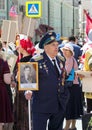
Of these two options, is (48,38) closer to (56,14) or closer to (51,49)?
(51,49)

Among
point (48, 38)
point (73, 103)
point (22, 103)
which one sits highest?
point (48, 38)

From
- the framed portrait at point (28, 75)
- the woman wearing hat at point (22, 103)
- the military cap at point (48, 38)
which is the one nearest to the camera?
the framed portrait at point (28, 75)

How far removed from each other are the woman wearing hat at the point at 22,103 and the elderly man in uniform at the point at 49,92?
1.24m

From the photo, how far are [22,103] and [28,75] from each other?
4.73 ft

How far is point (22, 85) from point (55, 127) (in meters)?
0.69

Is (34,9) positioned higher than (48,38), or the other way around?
(34,9)

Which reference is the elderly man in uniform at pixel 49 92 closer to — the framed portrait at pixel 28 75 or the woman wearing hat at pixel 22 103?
the framed portrait at pixel 28 75

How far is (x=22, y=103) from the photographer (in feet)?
26.0

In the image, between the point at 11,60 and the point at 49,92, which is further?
the point at 11,60

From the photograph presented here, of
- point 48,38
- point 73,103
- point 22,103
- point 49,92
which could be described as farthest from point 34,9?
point 49,92

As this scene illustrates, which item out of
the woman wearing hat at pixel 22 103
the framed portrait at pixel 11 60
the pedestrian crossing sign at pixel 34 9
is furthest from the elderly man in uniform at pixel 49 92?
the pedestrian crossing sign at pixel 34 9

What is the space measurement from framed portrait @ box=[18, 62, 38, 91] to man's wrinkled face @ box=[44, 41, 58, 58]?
0.24m

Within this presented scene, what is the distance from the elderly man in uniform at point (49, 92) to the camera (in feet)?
21.1

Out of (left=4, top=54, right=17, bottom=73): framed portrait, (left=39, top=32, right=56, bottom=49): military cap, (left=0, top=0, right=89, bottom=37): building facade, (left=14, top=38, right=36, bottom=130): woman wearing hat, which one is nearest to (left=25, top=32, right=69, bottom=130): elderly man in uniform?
(left=39, top=32, right=56, bottom=49): military cap
